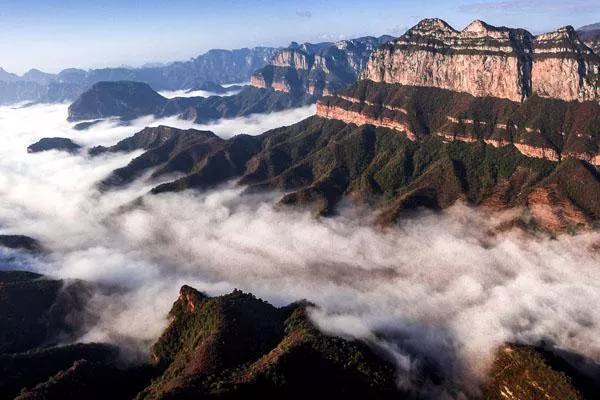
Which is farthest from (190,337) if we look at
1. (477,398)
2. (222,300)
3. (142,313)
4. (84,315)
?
(477,398)

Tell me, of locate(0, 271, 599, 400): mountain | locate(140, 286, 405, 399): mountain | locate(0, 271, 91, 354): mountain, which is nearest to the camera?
locate(140, 286, 405, 399): mountain

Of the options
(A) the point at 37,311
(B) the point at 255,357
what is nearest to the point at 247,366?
(B) the point at 255,357

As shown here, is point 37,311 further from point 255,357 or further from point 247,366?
point 247,366

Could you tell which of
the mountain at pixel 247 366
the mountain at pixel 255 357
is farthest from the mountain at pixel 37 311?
the mountain at pixel 255 357

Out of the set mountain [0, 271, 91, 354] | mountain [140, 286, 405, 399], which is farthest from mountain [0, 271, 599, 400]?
mountain [0, 271, 91, 354]

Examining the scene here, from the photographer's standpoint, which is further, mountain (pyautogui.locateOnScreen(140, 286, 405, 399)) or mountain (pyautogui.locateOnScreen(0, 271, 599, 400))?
mountain (pyautogui.locateOnScreen(0, 271, 599, 400))

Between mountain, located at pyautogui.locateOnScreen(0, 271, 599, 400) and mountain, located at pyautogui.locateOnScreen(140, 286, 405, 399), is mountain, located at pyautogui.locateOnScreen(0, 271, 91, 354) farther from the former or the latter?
mountain, located at pyautogui.locateOnScreen(140, 286, 405, 399)

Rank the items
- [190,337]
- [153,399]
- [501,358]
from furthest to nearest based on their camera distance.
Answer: [190,337], [501,358], [153,399]

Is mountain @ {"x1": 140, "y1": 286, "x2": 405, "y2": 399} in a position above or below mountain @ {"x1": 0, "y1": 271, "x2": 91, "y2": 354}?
above

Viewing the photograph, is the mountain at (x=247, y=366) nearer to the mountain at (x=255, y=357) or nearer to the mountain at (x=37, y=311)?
the mountain at (x=255, y=357)

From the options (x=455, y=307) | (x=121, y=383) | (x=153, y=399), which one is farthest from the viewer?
(x=455, y=307)

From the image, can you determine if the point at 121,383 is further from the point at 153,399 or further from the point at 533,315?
the point at 533,315
